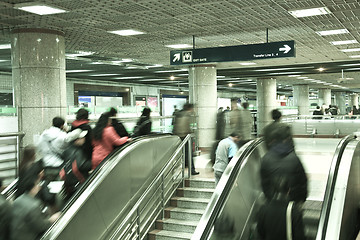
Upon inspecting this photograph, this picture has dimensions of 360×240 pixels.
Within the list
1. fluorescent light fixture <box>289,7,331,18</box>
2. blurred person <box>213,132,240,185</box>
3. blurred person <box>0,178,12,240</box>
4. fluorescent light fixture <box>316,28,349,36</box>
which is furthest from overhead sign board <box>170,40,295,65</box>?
blurred person <box>0,178,12,240</box>

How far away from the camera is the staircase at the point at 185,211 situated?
8.16 m

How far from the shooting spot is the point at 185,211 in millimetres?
8555

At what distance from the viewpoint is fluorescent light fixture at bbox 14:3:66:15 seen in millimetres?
7387

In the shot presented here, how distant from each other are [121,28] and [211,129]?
23.5 ft

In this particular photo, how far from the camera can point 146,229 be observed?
8250 mm

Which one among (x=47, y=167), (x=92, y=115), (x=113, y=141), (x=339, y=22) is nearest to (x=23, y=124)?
(x=113, y=141)

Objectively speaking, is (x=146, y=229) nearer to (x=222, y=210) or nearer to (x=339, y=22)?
(x=222, y=210)

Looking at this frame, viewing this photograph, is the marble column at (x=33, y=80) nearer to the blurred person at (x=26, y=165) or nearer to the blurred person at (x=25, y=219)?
the blurred person at (x=26, y=165)

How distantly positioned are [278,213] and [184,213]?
426 centimetres

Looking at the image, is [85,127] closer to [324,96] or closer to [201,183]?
[201,183]

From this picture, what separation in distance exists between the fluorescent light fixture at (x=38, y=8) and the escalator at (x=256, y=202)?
4.37m

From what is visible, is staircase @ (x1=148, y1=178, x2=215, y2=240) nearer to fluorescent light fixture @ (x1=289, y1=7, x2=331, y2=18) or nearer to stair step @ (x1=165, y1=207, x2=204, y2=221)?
stair step @ (x1=165, y1=207, x2=204, y2=221)

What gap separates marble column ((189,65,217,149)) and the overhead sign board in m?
4.01

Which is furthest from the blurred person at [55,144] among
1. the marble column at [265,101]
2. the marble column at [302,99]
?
the marble column at [302,99]
